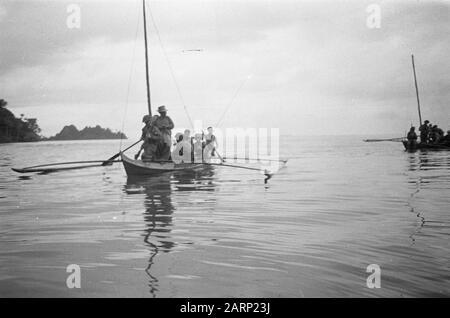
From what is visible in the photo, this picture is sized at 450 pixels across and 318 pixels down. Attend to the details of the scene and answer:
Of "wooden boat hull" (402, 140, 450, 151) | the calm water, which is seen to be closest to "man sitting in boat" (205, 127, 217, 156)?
the calm water

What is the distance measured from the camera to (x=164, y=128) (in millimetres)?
17938

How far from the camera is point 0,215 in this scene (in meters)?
9.30

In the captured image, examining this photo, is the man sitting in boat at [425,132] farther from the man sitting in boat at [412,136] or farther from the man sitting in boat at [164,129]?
the man sitting in boat at [164,129]

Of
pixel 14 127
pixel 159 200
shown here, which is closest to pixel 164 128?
pixel 159 200

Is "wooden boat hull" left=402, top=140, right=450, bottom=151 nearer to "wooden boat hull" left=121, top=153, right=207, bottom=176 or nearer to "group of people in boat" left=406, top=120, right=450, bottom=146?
"group of people in boat" left=406, top=120, right=450, bottom=146

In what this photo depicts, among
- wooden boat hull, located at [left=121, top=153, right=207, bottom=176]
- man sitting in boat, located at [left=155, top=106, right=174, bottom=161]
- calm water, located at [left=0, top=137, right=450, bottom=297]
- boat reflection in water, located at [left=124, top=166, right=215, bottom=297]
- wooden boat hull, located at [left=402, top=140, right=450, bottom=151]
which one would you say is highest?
man sitting in boat, located at [left=155, top=106, right=174, bottom=161]

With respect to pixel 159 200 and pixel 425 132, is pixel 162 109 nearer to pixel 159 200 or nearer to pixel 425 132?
pixel 159 200

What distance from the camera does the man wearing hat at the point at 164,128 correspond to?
17844 mm

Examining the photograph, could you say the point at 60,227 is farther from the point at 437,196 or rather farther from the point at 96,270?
the point at 437,196

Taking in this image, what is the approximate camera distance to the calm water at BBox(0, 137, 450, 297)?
14.6 feet

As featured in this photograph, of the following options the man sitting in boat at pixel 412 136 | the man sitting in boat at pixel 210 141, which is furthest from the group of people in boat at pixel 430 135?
the man sitting in boat at pixel 210 141

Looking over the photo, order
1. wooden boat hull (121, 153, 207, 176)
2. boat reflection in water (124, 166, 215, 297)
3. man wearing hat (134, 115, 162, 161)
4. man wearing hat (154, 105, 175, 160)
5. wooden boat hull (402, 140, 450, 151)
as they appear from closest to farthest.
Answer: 1. boat reflection in water (124, 166, 215, 297)
2. wooden boat hull (121, 153, 207, 176)
3. man wearing hat (134, 115, 162, 161)
4. man wearing hat (154, 105, 175, 160)
5. wooden boat hull (402, 140, 450, 151)

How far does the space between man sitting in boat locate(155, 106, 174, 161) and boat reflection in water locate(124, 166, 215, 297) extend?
1051 mm
